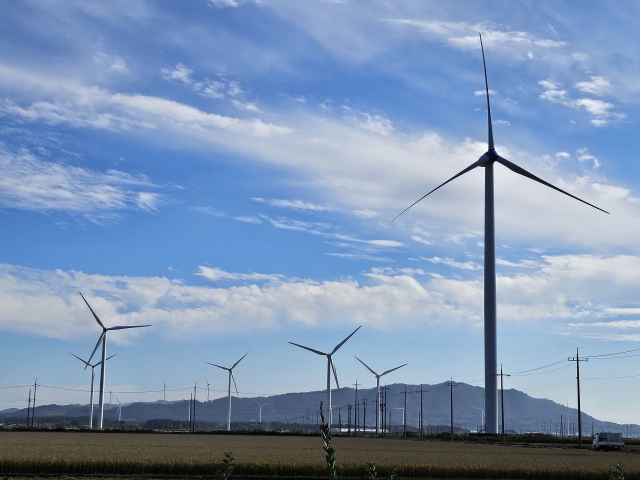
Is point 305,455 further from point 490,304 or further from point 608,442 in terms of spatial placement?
point 490,304

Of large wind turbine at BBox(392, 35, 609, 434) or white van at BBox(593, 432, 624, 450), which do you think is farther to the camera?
large wind turbine at BBox(392, 35, 609, 434)

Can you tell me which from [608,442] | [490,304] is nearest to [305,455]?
[608,442]

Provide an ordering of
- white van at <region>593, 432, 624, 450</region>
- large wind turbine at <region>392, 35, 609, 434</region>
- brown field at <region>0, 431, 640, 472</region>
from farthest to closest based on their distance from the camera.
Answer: large wind turbine at <region>392, 35, 609, 434</region> → white van at <region>593, 432, 624, 450</region> → brown field at <region>0, 431, 640, 472</region>

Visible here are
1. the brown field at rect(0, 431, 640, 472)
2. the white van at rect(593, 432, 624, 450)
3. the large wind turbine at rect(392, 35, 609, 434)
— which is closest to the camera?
the brown field at rect(0, 431, 640, 472)

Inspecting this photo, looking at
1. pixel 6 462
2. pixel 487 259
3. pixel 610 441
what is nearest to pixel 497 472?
pixel 6 462

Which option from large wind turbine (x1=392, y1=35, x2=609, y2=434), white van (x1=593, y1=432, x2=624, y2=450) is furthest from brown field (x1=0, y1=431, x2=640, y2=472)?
large wind turbine (x1=392, y1=35, x2=609, y2=434)

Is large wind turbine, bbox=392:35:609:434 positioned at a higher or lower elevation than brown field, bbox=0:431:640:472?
higher

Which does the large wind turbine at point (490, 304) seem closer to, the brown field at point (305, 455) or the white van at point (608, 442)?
the white van at point (608, 442)

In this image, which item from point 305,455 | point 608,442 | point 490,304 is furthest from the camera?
point 490,304

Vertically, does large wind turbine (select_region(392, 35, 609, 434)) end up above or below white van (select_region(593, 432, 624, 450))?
above

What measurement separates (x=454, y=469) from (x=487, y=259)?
71.7 meters

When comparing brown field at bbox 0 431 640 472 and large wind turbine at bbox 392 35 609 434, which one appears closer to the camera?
brown field at bbox 0 431 640 472

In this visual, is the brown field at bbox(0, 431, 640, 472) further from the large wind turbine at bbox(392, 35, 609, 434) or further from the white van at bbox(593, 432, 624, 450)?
the large wind turbine at bbox(392, 35, 609, 434)

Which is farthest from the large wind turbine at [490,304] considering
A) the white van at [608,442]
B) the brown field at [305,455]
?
the brown field at [305,455]
